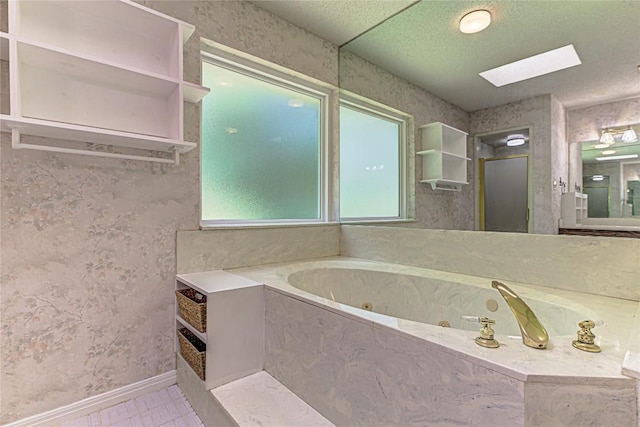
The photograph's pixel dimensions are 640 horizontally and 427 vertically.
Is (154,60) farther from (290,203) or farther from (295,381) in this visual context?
(295,381)

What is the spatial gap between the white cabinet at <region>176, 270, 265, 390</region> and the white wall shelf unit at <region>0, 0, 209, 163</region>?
0.75 meters

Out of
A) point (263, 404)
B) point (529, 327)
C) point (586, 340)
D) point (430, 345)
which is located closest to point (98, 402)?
point (263, 404)

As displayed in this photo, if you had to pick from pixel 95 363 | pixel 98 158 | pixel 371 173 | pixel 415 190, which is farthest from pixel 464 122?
pixel 95 363

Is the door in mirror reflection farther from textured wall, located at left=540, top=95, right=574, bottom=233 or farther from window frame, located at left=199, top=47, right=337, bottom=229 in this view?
window frame, located at left=199, top=47, right=337, bottom=229

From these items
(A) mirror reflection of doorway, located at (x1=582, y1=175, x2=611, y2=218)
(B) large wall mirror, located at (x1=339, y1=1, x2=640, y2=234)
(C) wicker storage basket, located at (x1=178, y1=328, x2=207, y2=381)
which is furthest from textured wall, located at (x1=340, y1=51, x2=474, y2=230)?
(C) wicker storage basket, located at (x1=178, y1=328, x2=207, y2=381)

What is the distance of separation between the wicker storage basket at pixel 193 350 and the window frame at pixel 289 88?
608 mm

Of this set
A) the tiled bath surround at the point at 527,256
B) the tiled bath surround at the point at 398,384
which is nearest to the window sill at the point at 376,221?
the tiled bath surround at the point at 527,256

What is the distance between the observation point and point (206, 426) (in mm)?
1354

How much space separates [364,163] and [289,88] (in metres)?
0.87

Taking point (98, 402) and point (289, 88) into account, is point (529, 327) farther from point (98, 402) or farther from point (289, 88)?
point (289, 88)

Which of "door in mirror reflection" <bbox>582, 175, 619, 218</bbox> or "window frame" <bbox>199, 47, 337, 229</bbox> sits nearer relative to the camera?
"door in mirror reflection" <bbox>582, 175, 619, 218</bbox>

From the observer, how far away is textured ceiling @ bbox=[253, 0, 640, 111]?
1.41 metres

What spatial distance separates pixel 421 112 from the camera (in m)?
2.13

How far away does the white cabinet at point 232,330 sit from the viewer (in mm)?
1377
